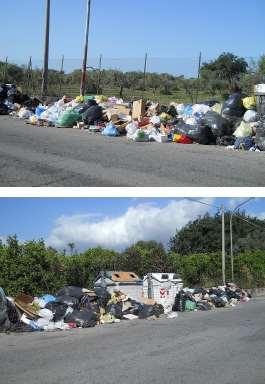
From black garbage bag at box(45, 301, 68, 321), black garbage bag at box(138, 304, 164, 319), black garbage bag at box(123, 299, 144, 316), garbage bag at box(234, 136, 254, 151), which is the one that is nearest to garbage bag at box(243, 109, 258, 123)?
garbage bag at box(234, 136, 254, 151)

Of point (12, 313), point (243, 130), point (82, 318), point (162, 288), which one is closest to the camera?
point (12, 313)

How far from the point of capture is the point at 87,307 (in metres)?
15.7

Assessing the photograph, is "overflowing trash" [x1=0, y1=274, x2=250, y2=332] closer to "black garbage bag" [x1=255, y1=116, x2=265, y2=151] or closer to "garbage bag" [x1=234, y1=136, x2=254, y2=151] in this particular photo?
"garbage bag" [x1=234, y1=136, x2=254, y2=151]

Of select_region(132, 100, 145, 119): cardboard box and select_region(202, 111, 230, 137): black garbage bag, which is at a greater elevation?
select_region(132, 100, 145, 119): cardboard box

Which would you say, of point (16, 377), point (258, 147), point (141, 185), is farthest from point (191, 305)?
point (16, 377)

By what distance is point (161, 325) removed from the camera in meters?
14.8

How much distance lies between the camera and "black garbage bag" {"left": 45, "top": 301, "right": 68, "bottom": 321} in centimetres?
1444

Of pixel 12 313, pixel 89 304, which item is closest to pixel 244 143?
pixel 89 304

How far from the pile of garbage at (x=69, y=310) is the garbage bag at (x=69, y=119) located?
5414 mm

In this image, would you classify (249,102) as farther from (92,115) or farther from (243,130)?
(92,115)

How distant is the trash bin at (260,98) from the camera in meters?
16.5

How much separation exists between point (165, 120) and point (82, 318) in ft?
23.0

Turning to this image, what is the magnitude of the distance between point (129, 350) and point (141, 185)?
308 centimetres

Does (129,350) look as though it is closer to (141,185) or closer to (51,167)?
(141,185)
